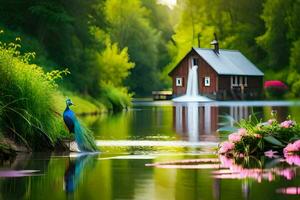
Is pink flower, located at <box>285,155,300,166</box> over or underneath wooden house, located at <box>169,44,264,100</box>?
underneath

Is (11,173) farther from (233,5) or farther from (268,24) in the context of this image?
(233,5)

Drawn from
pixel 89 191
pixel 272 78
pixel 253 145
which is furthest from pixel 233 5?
pixel 89 191

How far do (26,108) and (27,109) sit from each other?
4 cm

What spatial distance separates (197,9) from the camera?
121250mm

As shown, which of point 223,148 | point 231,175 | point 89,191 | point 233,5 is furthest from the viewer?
point 233,5

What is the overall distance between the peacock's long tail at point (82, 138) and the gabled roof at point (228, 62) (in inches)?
2823

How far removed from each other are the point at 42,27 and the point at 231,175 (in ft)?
153

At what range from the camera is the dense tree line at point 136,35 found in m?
61.1

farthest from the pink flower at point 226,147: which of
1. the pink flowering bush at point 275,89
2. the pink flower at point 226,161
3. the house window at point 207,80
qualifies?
the pink flowering bush at point 275,89

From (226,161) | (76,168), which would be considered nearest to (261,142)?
(226,161)

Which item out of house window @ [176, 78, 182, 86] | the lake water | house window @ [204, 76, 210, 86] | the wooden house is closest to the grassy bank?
the lake water

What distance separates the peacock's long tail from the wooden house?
235 ft

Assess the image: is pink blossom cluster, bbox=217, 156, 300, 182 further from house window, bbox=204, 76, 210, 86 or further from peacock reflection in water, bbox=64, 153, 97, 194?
house window, bbox=204, 76, 210, 86

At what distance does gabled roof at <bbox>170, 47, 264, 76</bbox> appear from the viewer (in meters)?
96.8
